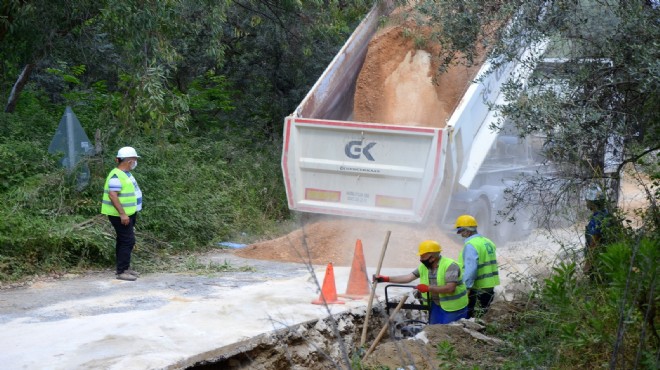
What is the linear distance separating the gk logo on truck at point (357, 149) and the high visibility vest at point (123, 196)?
8.79 ft

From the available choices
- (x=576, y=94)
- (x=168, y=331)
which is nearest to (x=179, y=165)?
(x=168, y=331)

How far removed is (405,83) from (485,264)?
14.0 feet

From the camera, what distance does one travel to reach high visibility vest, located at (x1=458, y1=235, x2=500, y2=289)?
746 cm

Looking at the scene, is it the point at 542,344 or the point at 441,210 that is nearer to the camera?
the point at 542,344

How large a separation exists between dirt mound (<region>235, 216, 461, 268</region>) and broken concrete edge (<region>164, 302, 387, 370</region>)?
254cm

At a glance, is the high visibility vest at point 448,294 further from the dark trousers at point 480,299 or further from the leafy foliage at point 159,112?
the leafy foliage at point 159,112

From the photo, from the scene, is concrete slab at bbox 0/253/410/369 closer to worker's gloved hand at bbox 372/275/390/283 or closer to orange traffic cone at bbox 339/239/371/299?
orange traffic cone at bbox 339/239/371/299

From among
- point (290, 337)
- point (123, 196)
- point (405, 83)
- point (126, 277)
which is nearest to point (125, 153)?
point (123, 196)

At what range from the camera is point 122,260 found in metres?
8.97

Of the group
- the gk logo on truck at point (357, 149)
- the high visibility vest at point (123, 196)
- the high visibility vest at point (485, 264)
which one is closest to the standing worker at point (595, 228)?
the high visibility vest at point (485, 264)

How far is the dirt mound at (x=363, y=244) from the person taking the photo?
10609mm

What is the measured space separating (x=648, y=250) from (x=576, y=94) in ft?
9.08

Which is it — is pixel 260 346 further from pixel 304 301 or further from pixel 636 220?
pixel 636 220

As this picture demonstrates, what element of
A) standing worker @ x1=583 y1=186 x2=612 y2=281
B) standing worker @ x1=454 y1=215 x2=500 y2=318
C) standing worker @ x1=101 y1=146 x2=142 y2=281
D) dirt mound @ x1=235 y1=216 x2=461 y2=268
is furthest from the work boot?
standing worker @ x1=583 y1=186 x2=612 y2=281
